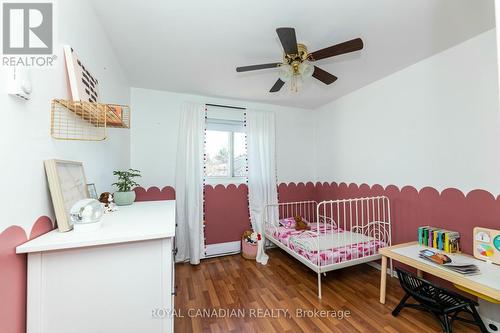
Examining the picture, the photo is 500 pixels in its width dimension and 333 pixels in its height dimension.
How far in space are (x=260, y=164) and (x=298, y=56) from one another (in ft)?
5.90

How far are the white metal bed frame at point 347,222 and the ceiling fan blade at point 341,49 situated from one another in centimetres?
143

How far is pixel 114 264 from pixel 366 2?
2110mm

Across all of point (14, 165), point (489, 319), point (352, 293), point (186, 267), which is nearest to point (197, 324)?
point (186, 267)

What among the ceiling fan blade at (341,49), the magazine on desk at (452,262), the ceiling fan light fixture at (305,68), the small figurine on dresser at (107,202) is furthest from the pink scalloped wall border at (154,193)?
the magazine on desk at (452,262)

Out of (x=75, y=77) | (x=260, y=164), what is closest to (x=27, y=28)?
(x=75, y=77)

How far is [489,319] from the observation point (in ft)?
5.10

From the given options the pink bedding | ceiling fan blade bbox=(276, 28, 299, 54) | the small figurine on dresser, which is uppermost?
ceiling fan blade bbox=(276, 28, 299, 54)

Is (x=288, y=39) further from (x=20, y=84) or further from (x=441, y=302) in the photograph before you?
(x=441, y=302)

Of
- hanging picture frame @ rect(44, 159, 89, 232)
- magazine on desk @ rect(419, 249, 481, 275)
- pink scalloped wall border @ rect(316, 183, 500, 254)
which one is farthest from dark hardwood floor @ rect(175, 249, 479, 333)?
hanging picture frame @ rect(44, 159, 89, 232)

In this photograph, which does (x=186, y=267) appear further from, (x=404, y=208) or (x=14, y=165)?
(x=404, y=208)

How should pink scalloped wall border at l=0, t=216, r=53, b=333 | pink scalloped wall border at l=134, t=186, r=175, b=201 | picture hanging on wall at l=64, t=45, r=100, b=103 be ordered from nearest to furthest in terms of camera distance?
1. pink scalloped wall border at l=0, t=216, r=53, b=333
2. picture hanging on wall at l=64, t=45, r=100, b=103
3. pink scalloped wall border at l=134, t=186, r=175, b=201

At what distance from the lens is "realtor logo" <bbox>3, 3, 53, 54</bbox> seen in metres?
0.77

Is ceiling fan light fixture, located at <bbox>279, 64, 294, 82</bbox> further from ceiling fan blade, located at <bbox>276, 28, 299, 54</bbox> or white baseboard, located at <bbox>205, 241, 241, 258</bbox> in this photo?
white baseboard, located at <bbox>205, 241, 241, 258</bbox>

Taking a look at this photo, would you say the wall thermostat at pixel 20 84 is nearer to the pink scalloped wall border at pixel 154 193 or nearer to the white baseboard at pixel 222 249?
the pink scalloped wall border at pixel 154 193
